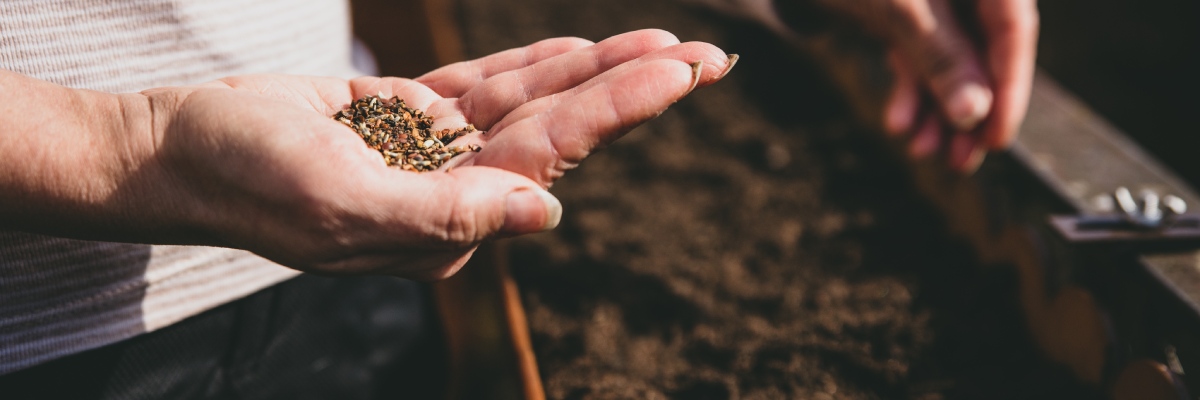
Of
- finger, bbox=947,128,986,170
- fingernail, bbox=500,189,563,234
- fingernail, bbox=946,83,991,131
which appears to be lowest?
finger, bbox=947,128,986,170

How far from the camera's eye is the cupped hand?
2.60 feet

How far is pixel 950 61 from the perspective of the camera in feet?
5.29

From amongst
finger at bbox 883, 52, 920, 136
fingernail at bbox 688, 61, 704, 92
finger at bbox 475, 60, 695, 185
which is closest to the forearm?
finger at bbox 475, 60, 695, 185

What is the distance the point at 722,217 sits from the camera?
2.18 m

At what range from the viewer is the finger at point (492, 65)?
1.12 meters

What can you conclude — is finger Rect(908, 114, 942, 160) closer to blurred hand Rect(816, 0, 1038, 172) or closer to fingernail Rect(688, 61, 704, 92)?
blurred hand Rect(816, 0, 1038, 172)

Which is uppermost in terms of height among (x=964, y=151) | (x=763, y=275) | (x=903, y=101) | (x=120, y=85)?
(x=120, y=85)

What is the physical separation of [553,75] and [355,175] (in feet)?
1.22

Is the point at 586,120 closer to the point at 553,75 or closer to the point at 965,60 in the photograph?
the point at 553,75

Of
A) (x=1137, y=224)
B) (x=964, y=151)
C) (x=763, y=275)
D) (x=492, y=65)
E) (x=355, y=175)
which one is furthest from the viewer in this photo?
(x=763, y=275)

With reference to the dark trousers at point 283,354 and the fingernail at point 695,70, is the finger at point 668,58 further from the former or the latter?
the dark trousers at point 283,354

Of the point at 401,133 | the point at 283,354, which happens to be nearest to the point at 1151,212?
the point at 401,133

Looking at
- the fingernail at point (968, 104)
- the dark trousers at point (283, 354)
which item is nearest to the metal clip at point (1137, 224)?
the fingernail at point (968, 104)

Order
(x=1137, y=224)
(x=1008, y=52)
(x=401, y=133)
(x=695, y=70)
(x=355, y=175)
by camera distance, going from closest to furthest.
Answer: (x=355, y=175)
(x=695, y=70)
(x=401, y=133)
(x=1137, y=224)
(x=1008, y=52)
